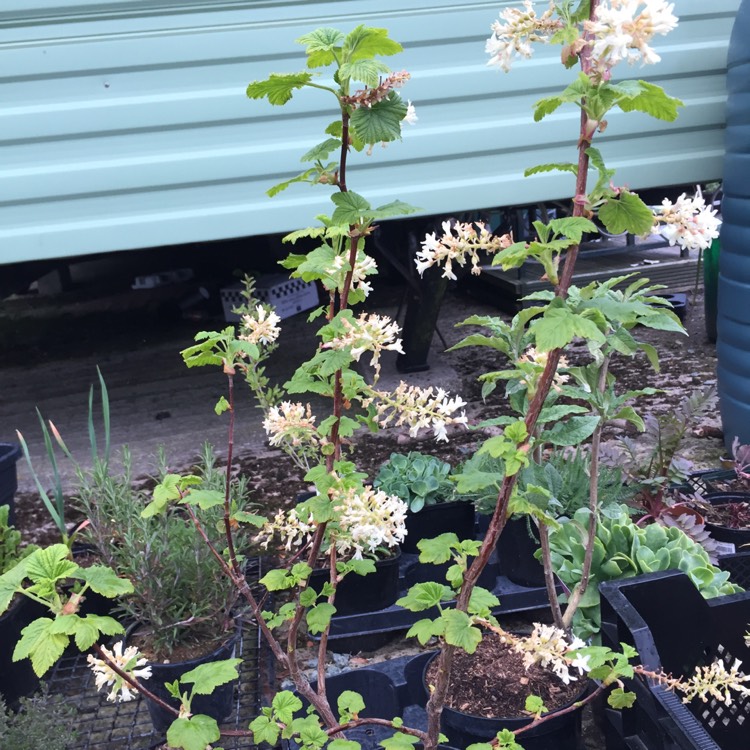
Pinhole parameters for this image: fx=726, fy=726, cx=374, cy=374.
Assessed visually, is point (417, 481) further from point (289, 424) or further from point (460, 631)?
point (460, 631)

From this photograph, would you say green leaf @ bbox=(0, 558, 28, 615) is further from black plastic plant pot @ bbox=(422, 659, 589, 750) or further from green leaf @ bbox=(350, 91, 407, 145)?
black plastic plant pot @ bbox=(422, 659, 589, 750)

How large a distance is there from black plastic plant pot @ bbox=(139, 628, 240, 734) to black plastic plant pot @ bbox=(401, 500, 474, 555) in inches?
26.5

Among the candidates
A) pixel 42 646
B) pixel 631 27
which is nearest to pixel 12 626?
pixel 42 646

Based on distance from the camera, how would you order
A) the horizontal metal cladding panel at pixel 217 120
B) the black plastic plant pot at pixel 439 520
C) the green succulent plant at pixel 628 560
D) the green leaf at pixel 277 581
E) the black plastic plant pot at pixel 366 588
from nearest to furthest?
1. the green leaf at pixel 277 581
2. the green succulent plant at pixel 628 560
3. the black plastic plant pot at pixel 366 588
4. the black plastic plant pot at pixel 439 520
5. the horizontal metal cladding panel at pixel 217 120

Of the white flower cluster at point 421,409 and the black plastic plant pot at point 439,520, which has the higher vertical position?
the white flower cluster at point 421,409

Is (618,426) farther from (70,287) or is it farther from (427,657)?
(70,287)

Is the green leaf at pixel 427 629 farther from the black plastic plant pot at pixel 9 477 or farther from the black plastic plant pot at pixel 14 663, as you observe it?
the black plastic plant pot at pixel 9 477

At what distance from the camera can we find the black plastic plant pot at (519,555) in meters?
2.23

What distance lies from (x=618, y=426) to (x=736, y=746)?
2160 mm

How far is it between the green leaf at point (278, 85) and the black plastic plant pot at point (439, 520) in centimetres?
148

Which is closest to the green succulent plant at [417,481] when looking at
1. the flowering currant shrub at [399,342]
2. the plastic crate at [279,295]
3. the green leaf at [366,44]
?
the flowering currant shrub at [399,342]

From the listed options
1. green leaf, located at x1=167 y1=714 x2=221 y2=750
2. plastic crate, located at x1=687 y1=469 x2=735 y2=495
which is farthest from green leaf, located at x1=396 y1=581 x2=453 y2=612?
plastic crate, located at x1=687 y1=469 x2=735 y2=495

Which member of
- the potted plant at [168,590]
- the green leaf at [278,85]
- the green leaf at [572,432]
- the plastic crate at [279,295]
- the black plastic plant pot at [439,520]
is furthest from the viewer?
the plastic crate at [279,295]

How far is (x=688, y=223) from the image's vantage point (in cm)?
95
